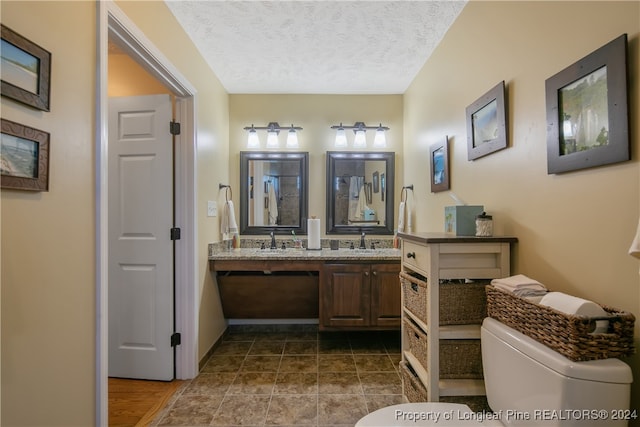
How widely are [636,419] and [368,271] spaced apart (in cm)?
169

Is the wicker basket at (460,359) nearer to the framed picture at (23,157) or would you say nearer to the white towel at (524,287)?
the white towel at (524,287)

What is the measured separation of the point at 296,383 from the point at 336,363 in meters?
0.43

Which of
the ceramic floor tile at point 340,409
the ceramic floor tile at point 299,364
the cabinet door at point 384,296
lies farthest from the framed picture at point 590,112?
the ceramic floor tile at point 299,364

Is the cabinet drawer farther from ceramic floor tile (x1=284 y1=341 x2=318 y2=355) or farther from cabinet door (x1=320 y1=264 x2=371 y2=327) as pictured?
ceramic floor tile (x1=284 y1=341 x2=318 y2=355)

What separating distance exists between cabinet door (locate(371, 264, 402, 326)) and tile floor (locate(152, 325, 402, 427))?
0.33m

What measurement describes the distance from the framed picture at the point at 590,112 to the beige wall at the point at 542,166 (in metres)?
0.03

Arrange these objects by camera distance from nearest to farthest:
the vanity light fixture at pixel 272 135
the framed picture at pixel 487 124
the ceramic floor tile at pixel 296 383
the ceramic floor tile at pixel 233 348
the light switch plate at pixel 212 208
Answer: the framed picture at pixel 487 124 < the ceramic floor tile at pixel 296 383 < the light switch plate at pixel 212 208 < the ceramic floor tile at pixel 233 348 < the vanity light fixture at pixel 272 135

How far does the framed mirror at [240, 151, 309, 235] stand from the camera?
118 inches

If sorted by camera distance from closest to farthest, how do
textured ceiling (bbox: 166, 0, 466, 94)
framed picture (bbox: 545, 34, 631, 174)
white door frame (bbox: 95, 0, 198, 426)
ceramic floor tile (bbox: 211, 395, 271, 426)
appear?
framed picture (bbox: 545, 34, 631, 174) < white door frame (bbox: 95, 0, 198, 426) < ceramic floor tile (bbox: 211, 395, 271, 426) < textured ceiling (bbox: 166, 0, 466, 94)

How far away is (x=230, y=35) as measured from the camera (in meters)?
2.04

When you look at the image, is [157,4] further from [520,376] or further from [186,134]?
[520,376]

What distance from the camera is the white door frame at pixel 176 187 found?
3.82 ft

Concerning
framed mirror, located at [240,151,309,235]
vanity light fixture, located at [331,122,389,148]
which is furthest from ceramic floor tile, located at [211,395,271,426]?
vanity light fixture, located at [331,122,389,148]

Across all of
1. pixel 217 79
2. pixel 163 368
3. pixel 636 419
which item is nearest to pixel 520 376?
pixel 636 419
